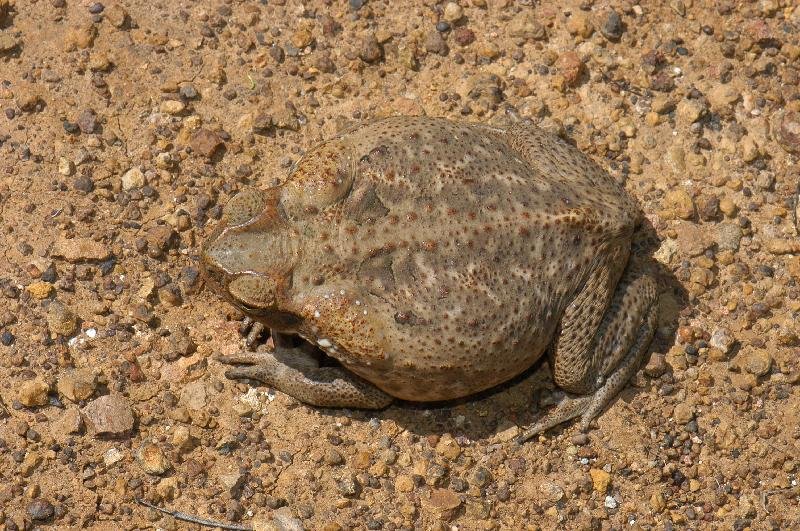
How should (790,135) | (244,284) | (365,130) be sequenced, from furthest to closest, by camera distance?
(790,135)
(365,130)
(244,284)

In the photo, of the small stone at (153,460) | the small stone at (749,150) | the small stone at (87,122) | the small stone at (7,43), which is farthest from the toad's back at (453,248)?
the small stone at (7,43)

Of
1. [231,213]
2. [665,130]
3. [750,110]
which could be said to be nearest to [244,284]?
[231,213]

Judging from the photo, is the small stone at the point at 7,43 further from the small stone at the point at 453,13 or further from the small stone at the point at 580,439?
the small stone at the point at 580,439

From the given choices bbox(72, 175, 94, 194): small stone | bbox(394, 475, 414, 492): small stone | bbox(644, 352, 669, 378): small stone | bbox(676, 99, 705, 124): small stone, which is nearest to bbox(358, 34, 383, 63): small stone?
bbox(72, 175, 94, 194): small stone

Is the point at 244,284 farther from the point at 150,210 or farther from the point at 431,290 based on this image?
the point at 150,210

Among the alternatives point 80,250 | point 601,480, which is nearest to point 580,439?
point 601,480

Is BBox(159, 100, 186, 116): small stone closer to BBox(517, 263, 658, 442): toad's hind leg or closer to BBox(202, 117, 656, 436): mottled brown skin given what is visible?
BBox(202, 117, 656, 436): mottled brown skin

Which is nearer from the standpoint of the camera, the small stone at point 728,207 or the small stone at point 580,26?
the small stone at point 728,207
